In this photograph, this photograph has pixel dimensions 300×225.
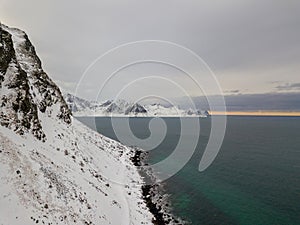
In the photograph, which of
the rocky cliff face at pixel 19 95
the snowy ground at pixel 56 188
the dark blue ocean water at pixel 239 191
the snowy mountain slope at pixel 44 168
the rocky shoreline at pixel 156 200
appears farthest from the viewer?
the dark blue ocean water at pixel 239 191

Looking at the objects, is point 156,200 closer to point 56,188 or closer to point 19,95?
point 56,188

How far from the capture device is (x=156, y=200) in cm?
5172

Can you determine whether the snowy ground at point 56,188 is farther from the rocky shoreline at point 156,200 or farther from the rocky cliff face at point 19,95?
the rocky cliff face at point 19,95

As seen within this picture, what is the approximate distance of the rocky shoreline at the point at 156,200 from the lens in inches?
1701

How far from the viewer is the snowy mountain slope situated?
28.3m

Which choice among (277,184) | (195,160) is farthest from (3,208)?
(195,160)

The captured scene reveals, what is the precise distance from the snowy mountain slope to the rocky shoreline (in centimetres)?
160

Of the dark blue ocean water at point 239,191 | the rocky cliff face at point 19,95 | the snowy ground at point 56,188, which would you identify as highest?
the rocky cliff face at point 19,95

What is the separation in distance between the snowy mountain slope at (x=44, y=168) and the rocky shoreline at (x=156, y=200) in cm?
160

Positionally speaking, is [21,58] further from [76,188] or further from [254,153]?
[254,153]

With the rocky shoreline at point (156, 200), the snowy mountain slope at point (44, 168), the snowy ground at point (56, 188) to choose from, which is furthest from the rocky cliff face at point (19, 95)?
the rocky shoreline at point (156, 200)

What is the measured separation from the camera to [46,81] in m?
58.7

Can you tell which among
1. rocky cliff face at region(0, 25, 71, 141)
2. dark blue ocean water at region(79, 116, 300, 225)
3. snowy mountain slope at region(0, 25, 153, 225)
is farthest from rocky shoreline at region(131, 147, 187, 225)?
rocky cliff face at region(0, 25, 71, 141)

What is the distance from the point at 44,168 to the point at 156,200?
85.9 feet
